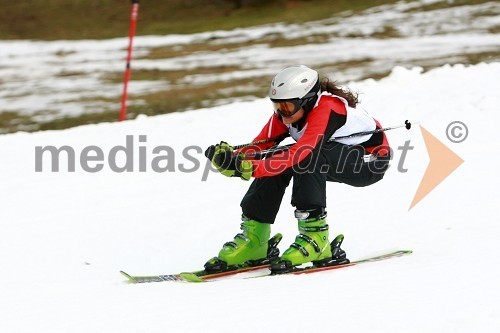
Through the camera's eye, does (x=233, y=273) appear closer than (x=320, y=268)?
No

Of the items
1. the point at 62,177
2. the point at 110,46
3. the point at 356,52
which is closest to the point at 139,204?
the point at 62,177

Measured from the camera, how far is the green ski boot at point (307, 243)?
17.1 feet

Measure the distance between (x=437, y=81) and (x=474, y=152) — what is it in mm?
2704

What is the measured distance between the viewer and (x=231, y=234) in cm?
666

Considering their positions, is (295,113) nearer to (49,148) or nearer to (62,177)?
(62,177)

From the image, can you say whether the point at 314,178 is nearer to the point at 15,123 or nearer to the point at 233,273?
the point at 233,273

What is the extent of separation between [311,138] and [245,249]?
94 centimetres

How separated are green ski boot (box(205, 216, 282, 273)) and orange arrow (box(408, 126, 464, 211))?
1.79 metres

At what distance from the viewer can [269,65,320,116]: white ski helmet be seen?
17.2ft

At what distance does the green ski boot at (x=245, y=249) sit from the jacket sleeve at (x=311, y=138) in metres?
0.58

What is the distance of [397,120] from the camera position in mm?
9141

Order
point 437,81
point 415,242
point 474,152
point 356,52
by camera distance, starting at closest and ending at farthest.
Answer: point 415,242, point 474,152, point 437,81, point 356,52

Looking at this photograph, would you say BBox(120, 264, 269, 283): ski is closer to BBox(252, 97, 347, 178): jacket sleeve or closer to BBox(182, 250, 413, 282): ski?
BBox(182, 250, 413, 282): ski

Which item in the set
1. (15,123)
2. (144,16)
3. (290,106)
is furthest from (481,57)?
(144,16)
